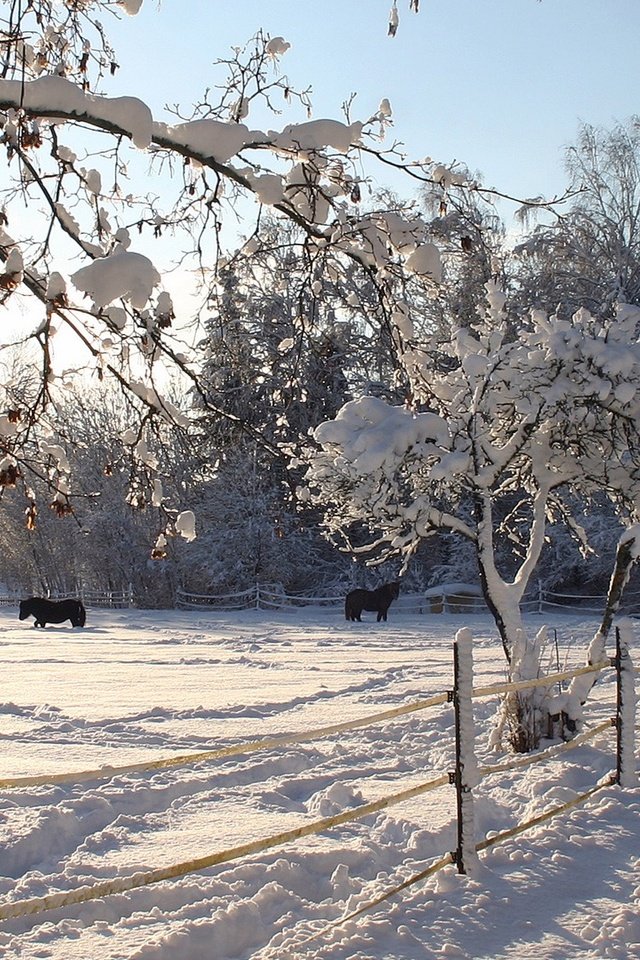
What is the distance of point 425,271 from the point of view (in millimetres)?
5066

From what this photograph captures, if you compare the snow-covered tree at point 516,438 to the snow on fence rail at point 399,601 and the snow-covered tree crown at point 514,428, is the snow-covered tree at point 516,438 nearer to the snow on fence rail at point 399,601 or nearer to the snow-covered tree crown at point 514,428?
the snow-covered tree crown at point 514,428

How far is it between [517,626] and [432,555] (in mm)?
26476

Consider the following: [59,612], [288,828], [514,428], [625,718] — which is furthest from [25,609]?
[625,718]

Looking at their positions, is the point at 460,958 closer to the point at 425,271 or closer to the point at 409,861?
the point at 409,861

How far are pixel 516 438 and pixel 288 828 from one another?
501 cm

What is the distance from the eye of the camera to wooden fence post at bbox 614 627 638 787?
778 centimetres

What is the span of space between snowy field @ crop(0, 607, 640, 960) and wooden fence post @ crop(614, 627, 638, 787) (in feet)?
0.89

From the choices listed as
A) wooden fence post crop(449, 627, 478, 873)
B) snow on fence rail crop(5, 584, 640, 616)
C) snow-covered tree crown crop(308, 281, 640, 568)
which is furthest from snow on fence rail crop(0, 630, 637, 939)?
snow on fence rail crop(5, 584, 640, 616)

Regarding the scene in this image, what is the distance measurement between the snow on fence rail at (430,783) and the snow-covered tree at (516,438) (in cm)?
150

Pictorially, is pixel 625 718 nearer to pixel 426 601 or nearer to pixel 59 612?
pixel 59 612

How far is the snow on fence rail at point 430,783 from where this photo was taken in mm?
3951

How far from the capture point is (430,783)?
5.73 metres

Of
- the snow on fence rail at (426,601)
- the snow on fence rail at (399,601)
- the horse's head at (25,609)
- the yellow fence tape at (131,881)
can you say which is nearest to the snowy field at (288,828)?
the yellow fence tape at (131,881)

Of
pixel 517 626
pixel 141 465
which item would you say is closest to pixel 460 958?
pixel 141 465
